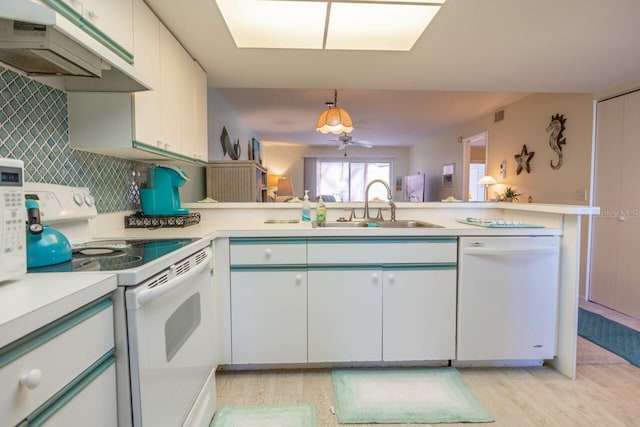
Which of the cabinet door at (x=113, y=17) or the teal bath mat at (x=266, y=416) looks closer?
the cabinet door at (x=113, y=17)

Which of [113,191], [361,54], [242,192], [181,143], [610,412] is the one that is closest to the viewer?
[610,412]

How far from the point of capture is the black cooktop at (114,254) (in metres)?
0.95

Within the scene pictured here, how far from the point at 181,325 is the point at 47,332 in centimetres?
61

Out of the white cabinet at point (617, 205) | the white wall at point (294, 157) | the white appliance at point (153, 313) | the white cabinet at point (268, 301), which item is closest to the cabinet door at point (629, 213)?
the white cabinet at point (617, 205)

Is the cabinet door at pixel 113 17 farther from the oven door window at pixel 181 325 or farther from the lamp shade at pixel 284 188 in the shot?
the lamp shade at pixel 284 188

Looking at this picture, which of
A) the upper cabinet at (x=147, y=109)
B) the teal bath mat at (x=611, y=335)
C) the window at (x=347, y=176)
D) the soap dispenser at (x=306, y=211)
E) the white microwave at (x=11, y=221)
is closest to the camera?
the white microwave at (x=11, y=221)

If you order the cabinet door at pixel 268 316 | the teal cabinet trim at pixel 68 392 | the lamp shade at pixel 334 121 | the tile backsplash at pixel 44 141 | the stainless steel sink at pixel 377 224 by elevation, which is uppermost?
the lamp shade at pixel 334 121

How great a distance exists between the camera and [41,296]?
0.70 metres

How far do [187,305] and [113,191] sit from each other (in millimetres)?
934

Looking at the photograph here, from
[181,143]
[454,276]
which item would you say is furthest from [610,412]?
[181,143]

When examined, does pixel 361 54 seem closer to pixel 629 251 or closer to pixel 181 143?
pixel 181 143

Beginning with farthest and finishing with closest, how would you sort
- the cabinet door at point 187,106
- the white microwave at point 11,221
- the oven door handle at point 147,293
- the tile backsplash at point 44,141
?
the cabinet door at point 187,106
the tile backsplash at point 44,141
the oven door handle at point 147,293
the white microwave at point 11,221

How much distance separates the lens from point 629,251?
2.97 m

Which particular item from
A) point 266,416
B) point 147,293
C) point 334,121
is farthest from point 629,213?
point 147,293
